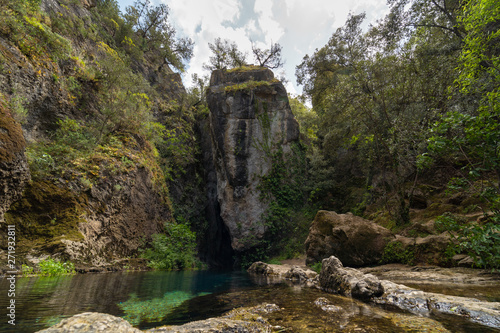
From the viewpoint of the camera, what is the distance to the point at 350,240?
9328mm

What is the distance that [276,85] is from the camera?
67.9ft

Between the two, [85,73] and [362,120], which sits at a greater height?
[85,73]

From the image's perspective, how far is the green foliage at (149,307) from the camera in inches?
125

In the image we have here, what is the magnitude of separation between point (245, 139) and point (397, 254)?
1406 cm

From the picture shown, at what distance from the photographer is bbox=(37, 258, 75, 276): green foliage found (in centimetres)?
587

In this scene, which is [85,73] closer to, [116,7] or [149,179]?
[149,179]

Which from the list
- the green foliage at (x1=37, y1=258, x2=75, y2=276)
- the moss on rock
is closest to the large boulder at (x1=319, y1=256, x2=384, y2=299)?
the green foliage at (x1=37, y1=258, x2=75, y2=276)

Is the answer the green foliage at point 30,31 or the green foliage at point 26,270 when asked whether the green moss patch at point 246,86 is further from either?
the green foliage at point 26,270

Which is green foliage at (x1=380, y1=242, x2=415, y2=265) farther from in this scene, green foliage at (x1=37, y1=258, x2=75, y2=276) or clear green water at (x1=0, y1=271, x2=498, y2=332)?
green foliage at (x1=37, y1=258, x2=75, y2=276)

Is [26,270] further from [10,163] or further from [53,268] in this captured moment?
[10,163]

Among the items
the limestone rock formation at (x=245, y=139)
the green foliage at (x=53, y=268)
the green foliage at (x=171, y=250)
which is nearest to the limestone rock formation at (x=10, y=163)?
the green foliage at (x=53, y=268)

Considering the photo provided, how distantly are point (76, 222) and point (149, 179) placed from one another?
5085 millimetres

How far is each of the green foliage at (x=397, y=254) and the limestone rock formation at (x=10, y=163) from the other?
41.7 feet

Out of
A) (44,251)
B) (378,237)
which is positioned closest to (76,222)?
(44,251)
